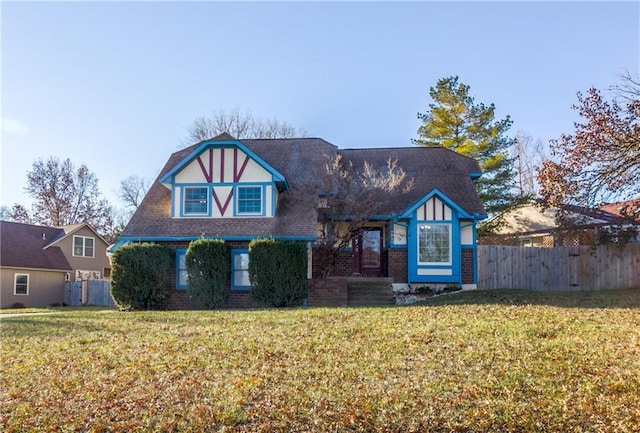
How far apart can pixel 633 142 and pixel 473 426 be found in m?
11.0

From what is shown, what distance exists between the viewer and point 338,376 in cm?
691

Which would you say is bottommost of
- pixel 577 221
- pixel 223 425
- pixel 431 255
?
pixel 223 425

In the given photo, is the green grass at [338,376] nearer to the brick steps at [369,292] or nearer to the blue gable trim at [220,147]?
the brick steps at [369,292]

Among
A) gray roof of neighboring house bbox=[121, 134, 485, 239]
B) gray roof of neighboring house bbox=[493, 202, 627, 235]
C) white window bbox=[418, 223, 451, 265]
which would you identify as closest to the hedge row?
gray roof of neighboring house bbox=[121, 134, 485, 239]

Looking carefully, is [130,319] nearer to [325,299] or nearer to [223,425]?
[325,299]

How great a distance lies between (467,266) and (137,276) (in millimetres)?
11054

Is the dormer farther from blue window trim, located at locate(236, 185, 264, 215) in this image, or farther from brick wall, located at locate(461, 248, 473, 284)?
brick wall, located at locate(461, 248, 473, 284)

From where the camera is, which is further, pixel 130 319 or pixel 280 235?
pixel 280 235

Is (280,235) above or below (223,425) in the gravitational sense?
above

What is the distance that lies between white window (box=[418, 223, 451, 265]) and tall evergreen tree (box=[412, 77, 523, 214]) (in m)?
11.0

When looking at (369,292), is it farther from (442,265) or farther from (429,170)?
(429,170)

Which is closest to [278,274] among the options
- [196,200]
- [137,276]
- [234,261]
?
[234,261]

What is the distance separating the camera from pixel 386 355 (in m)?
7.79

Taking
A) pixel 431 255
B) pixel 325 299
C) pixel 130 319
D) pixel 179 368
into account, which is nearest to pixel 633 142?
pixel 431 255
